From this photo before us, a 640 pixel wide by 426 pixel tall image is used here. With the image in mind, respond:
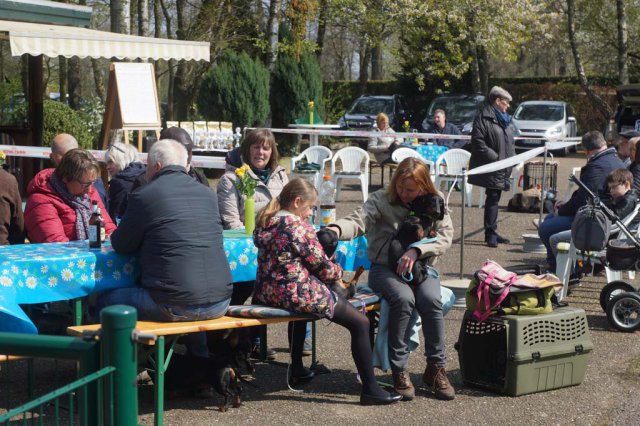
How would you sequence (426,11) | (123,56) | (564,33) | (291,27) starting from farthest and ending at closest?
(564,33) < (426,11) < (291,27) < (123,56)

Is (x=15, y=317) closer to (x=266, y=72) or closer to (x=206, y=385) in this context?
(x=206, y=385)

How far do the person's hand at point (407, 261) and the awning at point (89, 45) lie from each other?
23.6 feet

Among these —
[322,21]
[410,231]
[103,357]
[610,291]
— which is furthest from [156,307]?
[322,21]

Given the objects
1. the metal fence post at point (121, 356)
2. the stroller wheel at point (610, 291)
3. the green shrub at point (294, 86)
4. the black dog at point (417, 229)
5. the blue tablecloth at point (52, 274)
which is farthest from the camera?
the green shrub at point (294, 86)

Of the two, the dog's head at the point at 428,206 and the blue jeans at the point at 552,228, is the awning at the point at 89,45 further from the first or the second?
the dog's head at the point at 428,206

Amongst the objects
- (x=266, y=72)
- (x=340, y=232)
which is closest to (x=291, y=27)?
(x=266, y=72)

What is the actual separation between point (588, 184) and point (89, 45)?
6.46 meters

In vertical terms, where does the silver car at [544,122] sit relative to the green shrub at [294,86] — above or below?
below

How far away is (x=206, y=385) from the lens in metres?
Result: 5.66

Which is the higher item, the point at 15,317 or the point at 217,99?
the point at 217,99

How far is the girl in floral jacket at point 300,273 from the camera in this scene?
18.0ft

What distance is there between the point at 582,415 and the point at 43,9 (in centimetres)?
1108

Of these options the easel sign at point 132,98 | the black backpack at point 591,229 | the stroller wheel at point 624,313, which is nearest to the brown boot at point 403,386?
the stroller wheel at point 624,313

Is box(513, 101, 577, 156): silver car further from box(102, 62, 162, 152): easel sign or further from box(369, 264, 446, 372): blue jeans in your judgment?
box(369, 264, 446, 372): blue jeans
